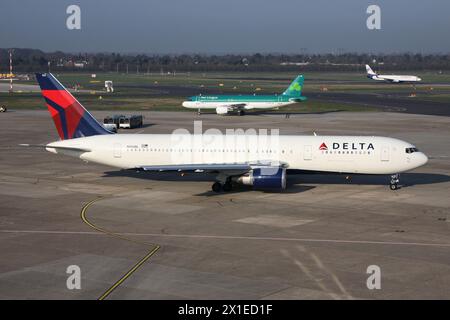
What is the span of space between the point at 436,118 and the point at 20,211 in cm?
7881

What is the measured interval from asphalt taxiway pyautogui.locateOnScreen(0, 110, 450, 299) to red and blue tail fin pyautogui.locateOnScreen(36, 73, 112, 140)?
4.03 meters

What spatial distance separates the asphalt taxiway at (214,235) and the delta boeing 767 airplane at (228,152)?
1.84 meters

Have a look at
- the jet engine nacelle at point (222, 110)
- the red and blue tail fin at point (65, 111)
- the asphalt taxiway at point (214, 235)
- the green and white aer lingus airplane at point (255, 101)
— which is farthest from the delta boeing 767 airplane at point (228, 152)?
the green and white aer lingus airplane at point (255, 101)

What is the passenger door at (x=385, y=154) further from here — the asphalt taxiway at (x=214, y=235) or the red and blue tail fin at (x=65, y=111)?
the red and blue tail fin at (x=65, y=111)

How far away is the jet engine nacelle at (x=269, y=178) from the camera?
42.7m

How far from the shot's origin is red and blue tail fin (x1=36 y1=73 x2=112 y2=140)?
1875 inches

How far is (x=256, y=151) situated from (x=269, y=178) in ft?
11.3

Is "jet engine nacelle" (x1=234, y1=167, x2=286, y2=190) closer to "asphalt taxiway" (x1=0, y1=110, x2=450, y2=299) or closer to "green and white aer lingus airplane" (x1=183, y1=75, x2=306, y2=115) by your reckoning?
"asphalt taxiway" (x1=0, y1=110, x2=450, y2=299)

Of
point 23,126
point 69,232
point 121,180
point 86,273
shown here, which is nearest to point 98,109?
point 23,126

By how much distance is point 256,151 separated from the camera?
149 ft

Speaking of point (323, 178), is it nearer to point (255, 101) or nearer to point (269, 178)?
point (269, 178)

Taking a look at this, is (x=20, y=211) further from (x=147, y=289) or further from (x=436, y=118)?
(x=436, y=118)

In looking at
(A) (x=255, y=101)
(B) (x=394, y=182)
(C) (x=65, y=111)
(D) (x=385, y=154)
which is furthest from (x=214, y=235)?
(A) (x=255, y=101)
